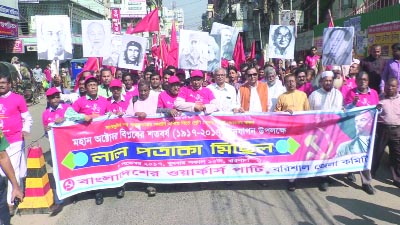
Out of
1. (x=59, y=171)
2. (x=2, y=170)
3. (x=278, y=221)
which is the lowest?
(x=278, y=221)

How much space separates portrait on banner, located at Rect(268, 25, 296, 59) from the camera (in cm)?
935

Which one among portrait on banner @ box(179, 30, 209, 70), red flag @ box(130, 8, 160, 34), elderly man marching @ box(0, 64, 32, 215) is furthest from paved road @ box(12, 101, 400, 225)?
red flag @ box(130, 8, 160, 34)

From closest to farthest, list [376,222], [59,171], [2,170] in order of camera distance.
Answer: [2,170] < [376,222] < [59,171]

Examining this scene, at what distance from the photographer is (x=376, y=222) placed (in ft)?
14.7

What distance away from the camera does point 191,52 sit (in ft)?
25.5

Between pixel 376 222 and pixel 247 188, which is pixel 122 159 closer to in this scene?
pixel 247 188

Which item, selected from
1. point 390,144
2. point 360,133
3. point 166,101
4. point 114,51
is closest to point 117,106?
point 166,101

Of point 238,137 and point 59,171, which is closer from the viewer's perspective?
point 59,171

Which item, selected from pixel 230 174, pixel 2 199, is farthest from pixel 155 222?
pixel 2 199

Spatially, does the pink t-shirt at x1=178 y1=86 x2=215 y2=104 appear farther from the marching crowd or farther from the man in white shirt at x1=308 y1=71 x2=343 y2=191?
the man in white shirt at x1=308 y1=71 x2=343 y2=191

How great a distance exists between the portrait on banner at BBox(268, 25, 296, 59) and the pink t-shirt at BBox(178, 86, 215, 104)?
3963 mm

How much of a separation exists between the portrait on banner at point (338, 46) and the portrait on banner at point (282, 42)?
198 cm

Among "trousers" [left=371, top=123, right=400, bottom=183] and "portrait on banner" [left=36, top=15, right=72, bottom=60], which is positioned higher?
"portrait on banner" [left=36, top=15, right=72, bottom=60]

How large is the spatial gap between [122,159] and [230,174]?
152 centimetres
